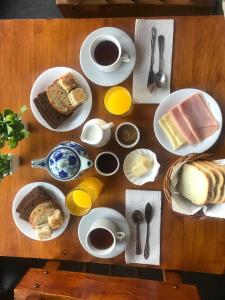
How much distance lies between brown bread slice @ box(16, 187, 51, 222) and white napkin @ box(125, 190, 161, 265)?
10.8 inches

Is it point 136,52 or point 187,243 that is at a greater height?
point 136,52

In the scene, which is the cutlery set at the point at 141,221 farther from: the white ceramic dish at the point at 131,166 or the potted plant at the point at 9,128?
the potted plant at the point at 9,128

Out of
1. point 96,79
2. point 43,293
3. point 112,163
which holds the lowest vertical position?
point 43,293

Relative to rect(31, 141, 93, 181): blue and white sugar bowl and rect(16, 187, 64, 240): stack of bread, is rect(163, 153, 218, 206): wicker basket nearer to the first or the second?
rect(31, 141, 93, 181): blue and white sugar bowl

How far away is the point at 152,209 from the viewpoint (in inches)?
47.7

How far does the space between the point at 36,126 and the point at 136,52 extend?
0.40 m

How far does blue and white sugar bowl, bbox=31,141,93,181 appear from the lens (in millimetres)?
1111

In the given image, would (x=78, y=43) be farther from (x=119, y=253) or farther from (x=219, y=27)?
(x=119, y=253)

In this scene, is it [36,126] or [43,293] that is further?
[36,126]

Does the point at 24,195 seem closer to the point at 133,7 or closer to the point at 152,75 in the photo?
the point at 152,75

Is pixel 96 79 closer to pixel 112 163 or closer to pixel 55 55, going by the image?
pixel 55 55

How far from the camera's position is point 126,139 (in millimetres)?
1198

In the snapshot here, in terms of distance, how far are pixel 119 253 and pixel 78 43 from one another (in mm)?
688

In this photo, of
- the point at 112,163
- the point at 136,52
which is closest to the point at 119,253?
the point at 112,163
